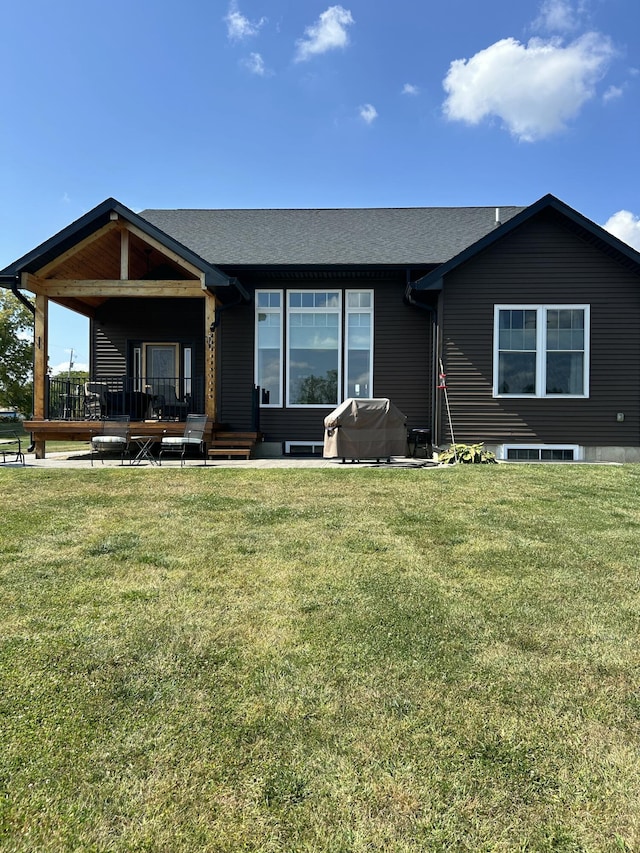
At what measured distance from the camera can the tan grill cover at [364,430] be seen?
31.6 feet

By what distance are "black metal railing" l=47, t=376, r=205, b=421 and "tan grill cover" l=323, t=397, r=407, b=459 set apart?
13.1ft

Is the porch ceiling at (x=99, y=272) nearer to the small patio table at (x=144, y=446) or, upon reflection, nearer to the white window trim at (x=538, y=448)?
the small patio table at (x=144, y=446)

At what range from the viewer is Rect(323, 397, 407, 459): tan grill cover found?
962 cm

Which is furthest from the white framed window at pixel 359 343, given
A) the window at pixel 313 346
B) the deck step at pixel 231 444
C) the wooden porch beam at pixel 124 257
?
the wooden porch beam at pixel 124 257

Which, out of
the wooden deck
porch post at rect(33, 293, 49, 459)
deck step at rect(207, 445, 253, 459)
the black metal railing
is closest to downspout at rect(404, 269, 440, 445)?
deck step at rect(207, 445, 253, 459)

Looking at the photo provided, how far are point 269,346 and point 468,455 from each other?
538 centimetres

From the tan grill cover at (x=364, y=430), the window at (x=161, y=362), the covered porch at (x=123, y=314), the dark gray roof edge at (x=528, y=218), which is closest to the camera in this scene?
the tan grill cover at (x=364, y=430)

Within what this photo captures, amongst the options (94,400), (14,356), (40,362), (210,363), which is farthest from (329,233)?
(14,356)

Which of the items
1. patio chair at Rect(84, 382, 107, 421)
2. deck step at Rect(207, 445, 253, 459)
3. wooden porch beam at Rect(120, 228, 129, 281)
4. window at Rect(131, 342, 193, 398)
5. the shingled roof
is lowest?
deck step at Rect(207, 445, 253, 459)

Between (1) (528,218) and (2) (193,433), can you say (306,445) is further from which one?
(1) (528,218)

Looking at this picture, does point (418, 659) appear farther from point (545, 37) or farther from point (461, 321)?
point (545, 37)

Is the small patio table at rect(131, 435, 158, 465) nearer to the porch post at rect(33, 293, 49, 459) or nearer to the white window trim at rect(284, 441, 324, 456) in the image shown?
the porch post at rect(33, 293, 49, 459)

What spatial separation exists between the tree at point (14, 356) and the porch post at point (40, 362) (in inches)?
1011

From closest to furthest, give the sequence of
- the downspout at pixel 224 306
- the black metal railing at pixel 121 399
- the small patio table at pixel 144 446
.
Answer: the small patio table at pixel 144 446 < the downspout at pixel 224 306 < the black metal railing at pixel 121 399
